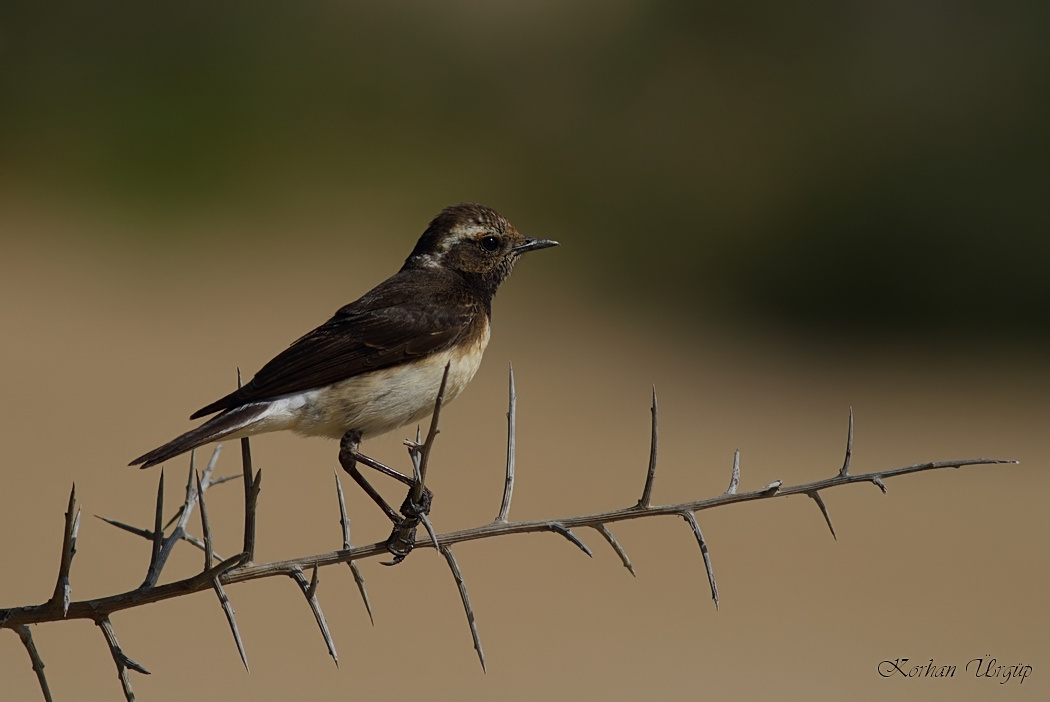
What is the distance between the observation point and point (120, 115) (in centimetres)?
2316

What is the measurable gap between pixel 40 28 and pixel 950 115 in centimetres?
1829

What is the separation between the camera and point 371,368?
15.4 feet

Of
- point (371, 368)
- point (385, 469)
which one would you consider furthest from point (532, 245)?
point (385, 469)

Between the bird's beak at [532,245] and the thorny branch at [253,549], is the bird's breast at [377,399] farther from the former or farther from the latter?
the thorny branch at [253,549]

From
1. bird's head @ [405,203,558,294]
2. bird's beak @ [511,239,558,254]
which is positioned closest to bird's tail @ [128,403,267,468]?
bird's head @ [405,203,558,294]

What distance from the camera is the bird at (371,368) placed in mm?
4352

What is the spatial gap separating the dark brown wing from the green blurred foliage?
16309 millimetres

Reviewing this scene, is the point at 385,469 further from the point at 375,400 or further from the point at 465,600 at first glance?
the point at 465,600

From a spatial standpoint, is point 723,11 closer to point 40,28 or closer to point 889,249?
point 889,249

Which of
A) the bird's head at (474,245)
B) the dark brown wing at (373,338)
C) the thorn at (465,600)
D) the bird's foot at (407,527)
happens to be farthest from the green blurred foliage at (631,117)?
the thorn at (465,600)

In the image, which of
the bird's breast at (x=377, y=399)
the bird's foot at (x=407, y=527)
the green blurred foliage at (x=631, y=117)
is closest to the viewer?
the bird's foot at (x=407, y=527)

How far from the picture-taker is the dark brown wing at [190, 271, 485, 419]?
4477 millimetres

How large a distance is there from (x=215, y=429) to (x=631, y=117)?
1968 cm

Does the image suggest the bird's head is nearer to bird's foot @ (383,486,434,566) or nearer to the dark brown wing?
the dark brown wing
